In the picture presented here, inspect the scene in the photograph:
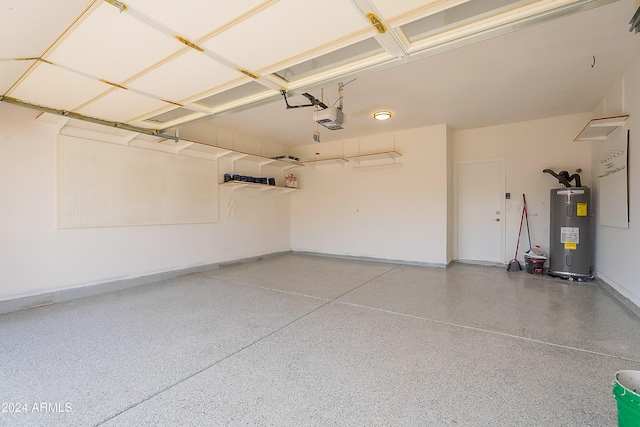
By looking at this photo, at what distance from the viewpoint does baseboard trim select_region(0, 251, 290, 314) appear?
3.31 meters

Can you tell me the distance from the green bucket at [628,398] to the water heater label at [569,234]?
4080 mm

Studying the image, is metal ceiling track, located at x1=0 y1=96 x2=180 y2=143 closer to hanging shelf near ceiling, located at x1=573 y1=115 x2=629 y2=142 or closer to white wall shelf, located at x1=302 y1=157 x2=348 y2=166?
white wall shelf, located at x1=302 y1=157 x2=348 y2=166

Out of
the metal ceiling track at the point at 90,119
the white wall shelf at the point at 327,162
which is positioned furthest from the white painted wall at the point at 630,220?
the metal ceiling track at the point at 90,119

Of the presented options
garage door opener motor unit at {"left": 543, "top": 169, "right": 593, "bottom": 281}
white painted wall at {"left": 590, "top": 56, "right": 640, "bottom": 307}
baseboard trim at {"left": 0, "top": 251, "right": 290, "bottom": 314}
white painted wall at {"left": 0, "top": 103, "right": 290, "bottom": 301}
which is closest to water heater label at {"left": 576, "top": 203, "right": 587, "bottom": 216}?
garage door opener motor unit at {"left": 543, "top": 169, "right": 593, "bottom": 281}

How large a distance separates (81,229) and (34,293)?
90 centimetres

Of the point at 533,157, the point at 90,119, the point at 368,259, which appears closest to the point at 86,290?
the point at 90,119

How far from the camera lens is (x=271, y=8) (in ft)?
5.41

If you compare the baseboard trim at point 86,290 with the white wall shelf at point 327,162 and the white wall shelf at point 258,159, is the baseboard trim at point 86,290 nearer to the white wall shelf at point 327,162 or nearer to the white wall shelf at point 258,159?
the white wall shelf at point 258,159

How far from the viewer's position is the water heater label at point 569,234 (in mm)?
4457

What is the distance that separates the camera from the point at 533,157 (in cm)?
527

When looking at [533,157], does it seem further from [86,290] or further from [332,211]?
[86,290]

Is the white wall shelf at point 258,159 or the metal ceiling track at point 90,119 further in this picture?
the white wall shelf at point 258,159

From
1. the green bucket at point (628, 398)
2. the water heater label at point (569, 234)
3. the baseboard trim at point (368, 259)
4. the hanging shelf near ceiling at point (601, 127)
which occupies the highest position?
the hanging shelf near ceiling at point (601, 127)

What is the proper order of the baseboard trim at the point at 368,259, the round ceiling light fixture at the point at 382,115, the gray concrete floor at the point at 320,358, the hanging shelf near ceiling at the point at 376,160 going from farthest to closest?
the hanging shelf near ceiling at the point at 376,160, the baseboard trim at the point at 368,259, the round ceiling light fixture at the point at 382,115, the gray concrete floor at the point at 320,358
